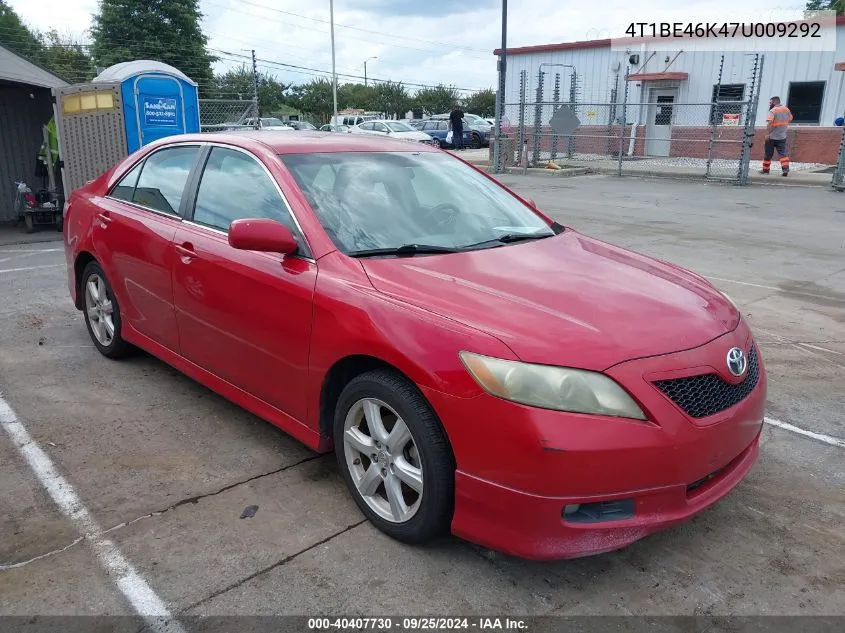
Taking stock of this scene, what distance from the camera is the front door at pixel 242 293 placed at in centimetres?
312

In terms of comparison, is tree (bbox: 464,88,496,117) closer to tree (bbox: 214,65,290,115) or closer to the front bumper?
tree (bbox: 214,65,290,115)

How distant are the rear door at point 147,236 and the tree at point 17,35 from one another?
5351 centimetres

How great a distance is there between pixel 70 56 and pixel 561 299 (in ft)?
195

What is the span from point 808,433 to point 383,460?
8.25 ft

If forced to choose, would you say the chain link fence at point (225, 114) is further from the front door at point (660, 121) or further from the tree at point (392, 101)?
the tree at point (392, 101)

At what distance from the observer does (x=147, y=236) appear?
4.10 m

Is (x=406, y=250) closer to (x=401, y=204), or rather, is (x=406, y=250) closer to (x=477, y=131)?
(x=401, y=204)

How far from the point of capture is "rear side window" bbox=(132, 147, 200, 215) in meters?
4.07

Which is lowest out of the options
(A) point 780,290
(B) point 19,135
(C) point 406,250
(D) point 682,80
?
(A) point 780,290

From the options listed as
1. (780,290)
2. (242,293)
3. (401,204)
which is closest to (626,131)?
(780,290)

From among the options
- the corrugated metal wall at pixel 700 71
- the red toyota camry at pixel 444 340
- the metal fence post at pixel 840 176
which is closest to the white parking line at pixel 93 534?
the red toyota camry at pixel 444 340

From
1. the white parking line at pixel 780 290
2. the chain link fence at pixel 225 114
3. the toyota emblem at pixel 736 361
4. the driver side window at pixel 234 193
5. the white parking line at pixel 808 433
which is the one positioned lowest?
the white parking line at pixel 808 433

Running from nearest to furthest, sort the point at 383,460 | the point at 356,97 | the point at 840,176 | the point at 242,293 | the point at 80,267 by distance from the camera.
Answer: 1. the point at 383,460
2. the point at 242,293
3. the point at 80,267
4. the point at 840,176
5. the point at 356,97

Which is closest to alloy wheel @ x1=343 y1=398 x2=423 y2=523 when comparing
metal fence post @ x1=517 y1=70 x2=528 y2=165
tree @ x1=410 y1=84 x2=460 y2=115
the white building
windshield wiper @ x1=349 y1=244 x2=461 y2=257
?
windshield wiper @ x1=349 y1=244 x2=461 y2=257
